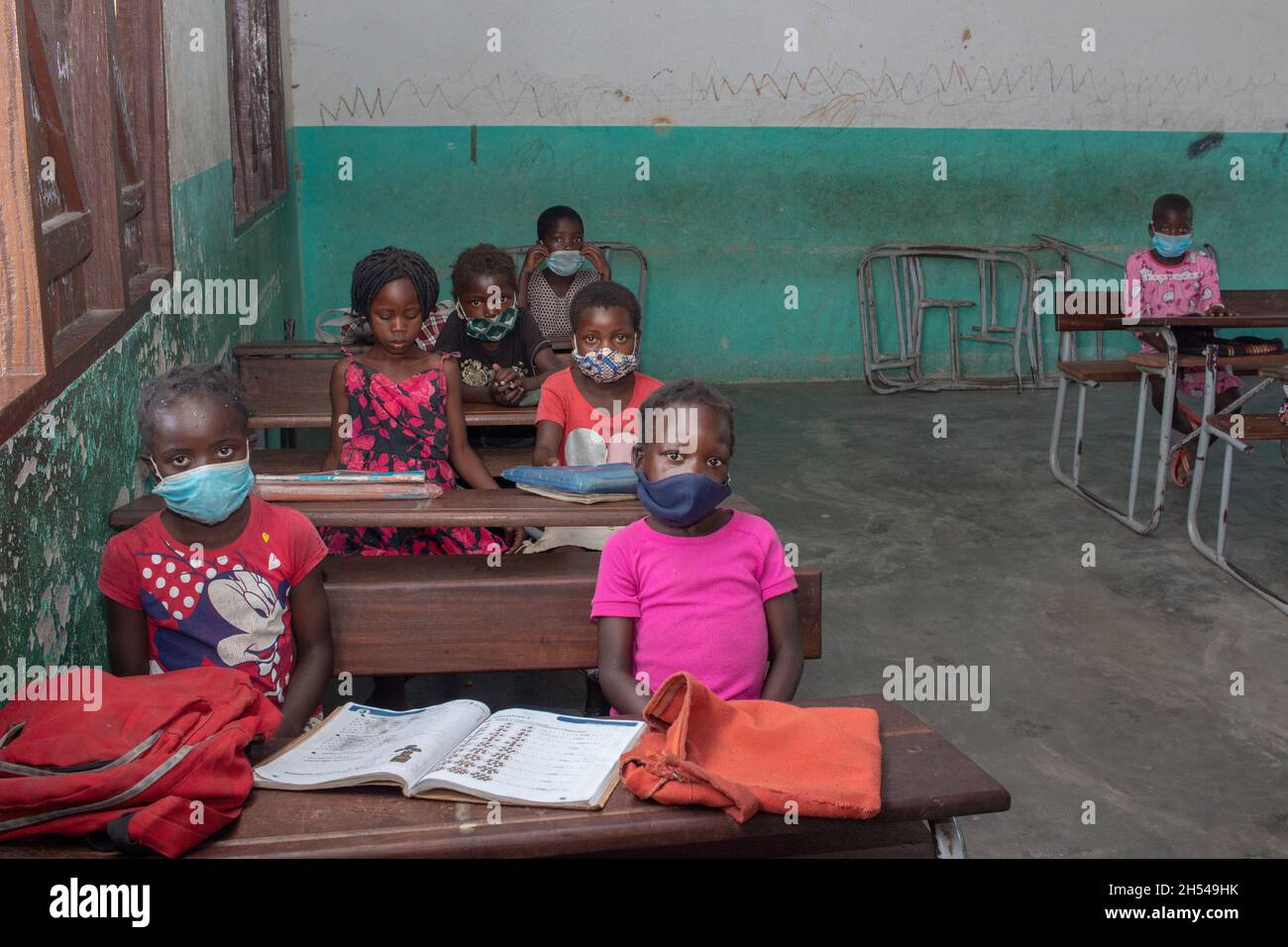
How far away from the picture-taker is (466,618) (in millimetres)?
2738

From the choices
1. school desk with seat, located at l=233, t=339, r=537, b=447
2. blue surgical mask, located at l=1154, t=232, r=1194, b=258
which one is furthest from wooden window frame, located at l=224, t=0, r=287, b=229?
blue surgical mask, located at l=1154, t=232, r=1194, b=258

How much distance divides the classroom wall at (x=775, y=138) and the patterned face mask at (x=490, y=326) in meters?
3.77

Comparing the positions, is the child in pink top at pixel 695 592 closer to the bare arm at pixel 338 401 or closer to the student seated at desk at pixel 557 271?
the bare arm at pixel 338 401

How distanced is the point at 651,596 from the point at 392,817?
2.72ft

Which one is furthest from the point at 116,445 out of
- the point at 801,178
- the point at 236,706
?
the point at 801,178

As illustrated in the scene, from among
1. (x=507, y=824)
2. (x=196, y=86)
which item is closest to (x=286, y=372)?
(x=196, y=86)

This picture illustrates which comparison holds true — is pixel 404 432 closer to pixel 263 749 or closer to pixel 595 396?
pixel 595 396

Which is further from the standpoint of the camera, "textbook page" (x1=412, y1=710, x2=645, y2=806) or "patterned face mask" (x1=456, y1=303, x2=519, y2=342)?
"patterned face mask" (x1=456, y1=303, x2=519, y2=342)

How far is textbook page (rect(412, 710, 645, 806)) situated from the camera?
6.03ft

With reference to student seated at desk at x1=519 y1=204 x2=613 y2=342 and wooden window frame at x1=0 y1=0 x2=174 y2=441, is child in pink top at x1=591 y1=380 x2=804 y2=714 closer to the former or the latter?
wooden window frame at x1=0 y1=0 x2=174 y2=441

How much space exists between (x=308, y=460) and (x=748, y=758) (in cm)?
242

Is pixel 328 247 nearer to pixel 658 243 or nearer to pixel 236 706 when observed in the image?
pixel 658 243

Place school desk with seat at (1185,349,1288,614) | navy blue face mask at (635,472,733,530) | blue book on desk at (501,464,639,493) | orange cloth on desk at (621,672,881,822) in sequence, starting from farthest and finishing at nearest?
1. school desk with seat at (1185,349,1288,614)
2. blue book on desk at (501,464,639,493)
3. navy blue face mask at (635,472,733,530)
4. orange cloth on desk at (621,672,881,822)

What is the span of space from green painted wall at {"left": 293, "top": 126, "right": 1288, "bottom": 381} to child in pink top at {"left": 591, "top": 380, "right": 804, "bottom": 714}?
19.4ft
